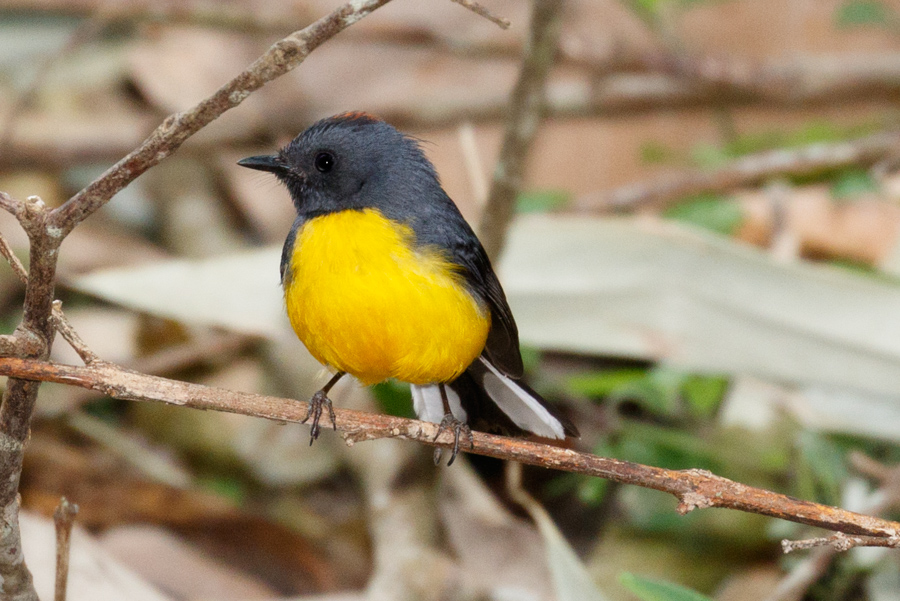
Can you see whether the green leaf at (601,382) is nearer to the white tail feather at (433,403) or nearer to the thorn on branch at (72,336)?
the white tail feather at (433,403)

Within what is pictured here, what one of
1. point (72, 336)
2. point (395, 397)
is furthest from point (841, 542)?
point (395, 397)

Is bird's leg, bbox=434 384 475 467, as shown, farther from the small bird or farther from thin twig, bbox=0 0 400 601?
thin twig, bbox=0 0 400 601

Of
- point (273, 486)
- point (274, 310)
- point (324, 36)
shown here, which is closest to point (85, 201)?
point (324, 36)

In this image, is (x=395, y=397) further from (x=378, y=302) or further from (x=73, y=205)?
(x=73, y=205)

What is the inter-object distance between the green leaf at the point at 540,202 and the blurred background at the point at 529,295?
3 cm

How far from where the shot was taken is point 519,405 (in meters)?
2.89

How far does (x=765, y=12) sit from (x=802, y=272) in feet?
9.17

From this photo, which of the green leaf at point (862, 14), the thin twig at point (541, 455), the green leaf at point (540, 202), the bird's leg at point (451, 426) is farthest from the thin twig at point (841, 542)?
the green leaf at point (862, 14)

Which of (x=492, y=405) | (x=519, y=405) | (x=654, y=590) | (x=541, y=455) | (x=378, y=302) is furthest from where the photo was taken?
(x=492, y=405)

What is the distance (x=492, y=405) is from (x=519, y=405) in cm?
13

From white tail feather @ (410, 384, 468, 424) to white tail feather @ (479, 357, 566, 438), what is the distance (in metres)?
0.11

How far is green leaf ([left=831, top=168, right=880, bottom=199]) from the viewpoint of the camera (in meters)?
4.94

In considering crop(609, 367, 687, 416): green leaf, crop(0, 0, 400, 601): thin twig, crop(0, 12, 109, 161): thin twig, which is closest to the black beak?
crop(0, 0, 400, 601): thin twig

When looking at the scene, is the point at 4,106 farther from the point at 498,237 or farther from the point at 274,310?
the point at 498,237
